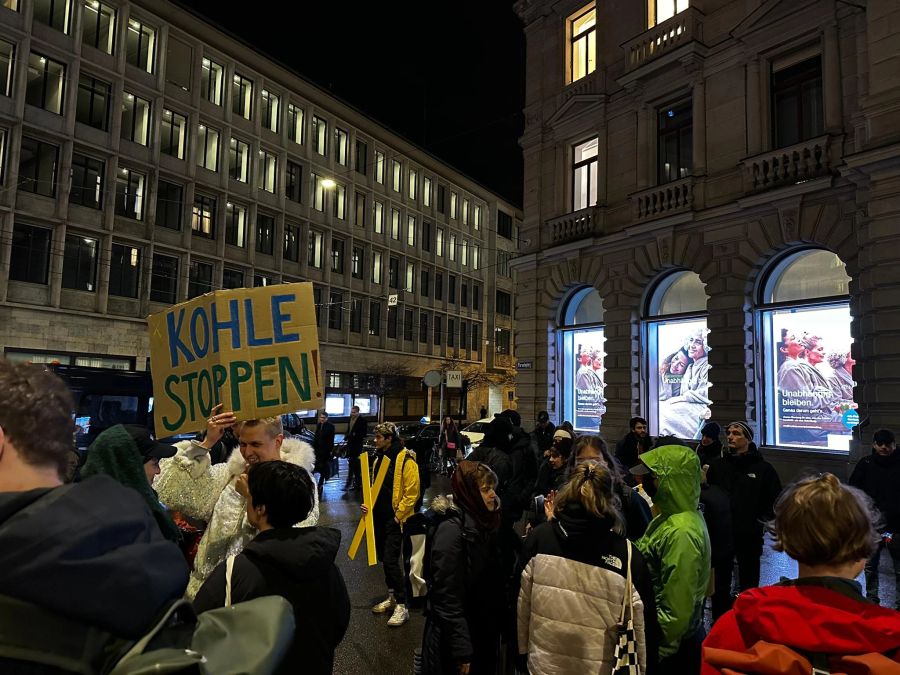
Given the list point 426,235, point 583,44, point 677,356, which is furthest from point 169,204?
point 677,356

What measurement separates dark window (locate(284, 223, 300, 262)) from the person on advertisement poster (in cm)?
2880

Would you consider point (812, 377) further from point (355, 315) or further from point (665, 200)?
point (355, 315)

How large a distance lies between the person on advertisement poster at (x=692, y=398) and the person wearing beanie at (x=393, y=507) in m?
10.6

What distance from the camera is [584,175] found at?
19.0 meters

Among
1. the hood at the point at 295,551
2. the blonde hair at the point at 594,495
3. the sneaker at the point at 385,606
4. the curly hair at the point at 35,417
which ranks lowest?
the sneaker at the point at 385,606

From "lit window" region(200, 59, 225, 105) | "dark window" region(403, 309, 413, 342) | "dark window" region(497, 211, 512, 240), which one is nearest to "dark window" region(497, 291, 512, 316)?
"dark window" region(497, 211, 512, 240)

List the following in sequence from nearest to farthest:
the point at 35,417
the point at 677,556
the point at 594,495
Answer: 1. the point at 35,417
2. the point at 594,495
3. the point at 677,556

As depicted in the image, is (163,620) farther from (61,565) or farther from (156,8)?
(156,8)

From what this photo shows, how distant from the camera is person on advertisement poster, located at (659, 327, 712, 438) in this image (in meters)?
15.4

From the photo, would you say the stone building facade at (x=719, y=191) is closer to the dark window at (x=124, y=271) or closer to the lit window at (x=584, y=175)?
the lit window at (x=584, y=175)

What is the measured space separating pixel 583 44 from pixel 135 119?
2338 centimetres

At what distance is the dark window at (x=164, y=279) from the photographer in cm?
3128

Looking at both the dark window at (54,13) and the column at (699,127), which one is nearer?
the column at (699,127)

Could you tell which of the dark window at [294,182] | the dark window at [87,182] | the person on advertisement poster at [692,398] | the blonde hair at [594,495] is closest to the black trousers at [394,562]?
the blonde hair at [594,495]
